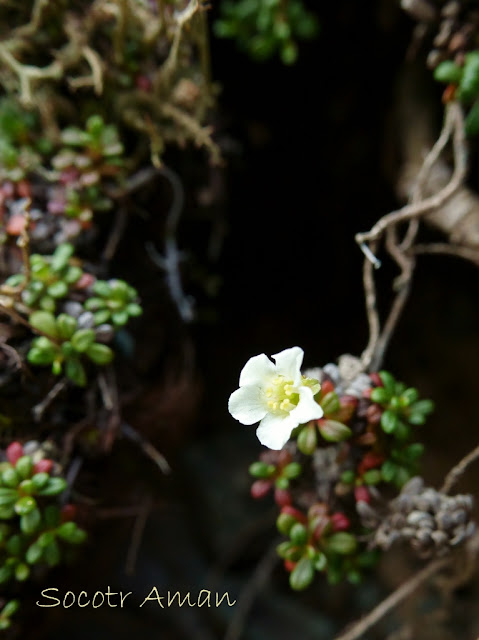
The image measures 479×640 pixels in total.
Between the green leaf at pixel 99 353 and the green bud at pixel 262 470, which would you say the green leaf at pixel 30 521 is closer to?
the green leaf at pixel 99 353

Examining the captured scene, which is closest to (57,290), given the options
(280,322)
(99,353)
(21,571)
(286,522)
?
(99,353)

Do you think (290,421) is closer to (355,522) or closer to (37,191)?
(355,522)

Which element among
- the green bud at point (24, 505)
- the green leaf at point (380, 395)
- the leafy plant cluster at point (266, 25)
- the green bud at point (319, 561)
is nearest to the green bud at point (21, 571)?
the green bud at point (24, 505)

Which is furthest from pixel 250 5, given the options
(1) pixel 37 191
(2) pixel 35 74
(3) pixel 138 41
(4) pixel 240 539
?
(4) pixel 240 539

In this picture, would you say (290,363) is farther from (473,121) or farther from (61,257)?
(473,121)

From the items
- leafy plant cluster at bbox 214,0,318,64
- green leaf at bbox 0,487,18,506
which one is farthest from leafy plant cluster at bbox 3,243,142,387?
leafy plant cluster at bbox 214,0,318,64

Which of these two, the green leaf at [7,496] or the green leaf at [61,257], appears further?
the green leaf at [61,257]
